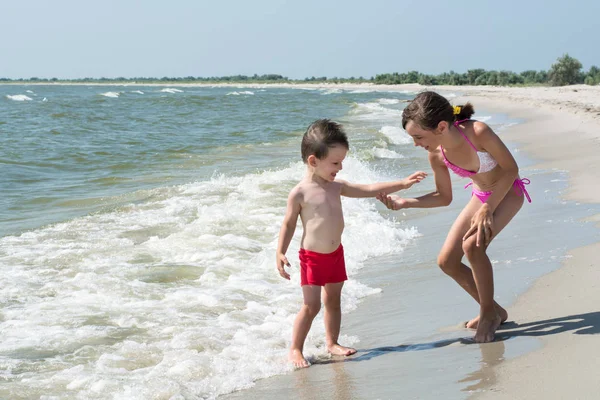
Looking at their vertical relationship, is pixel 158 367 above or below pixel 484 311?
below

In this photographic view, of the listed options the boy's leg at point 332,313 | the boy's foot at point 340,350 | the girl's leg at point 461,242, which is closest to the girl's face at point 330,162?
the boy's leg at point 332,313

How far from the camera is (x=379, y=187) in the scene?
4180 mm

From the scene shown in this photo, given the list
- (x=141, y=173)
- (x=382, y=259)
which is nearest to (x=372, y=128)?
(x=141, y=173)

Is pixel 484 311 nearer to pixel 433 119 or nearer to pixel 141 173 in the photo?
pixel 433 119

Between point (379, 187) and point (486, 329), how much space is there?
3.22 ft

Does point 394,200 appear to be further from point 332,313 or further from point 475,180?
point 332,313

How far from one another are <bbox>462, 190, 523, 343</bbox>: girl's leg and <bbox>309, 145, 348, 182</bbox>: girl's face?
83cm

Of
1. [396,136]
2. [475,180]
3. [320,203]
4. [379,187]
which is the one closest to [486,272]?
[475,180]

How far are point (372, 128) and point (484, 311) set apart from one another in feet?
62.5

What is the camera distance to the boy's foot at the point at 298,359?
155 inches

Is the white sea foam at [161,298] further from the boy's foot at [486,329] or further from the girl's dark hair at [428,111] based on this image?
the girl's dark hair at [428,111]

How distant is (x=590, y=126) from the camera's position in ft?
49.3

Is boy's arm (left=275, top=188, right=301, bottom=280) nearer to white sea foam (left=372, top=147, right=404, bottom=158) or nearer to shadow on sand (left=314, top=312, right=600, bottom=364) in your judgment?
shadow on sand (left=314, top=312, right=600, bottom=364)

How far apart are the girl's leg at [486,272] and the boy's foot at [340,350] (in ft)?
2.25
